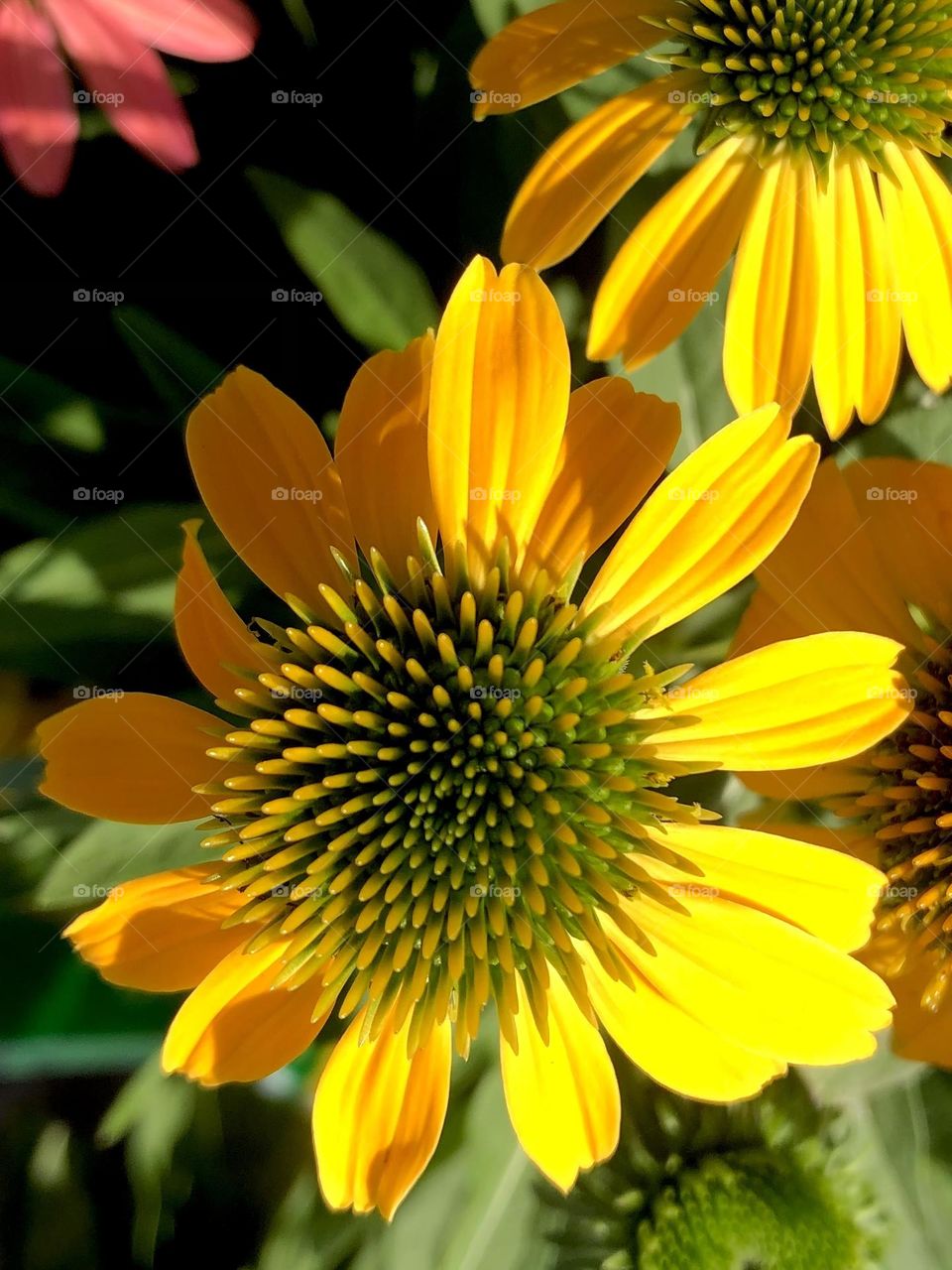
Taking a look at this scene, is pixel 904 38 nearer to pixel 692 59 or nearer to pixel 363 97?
pixel 692 59

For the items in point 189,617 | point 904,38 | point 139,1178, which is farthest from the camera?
point 139,1178

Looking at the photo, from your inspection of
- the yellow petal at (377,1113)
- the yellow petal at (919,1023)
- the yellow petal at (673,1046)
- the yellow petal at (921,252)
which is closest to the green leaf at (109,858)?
the yellow petal at (377,1113)

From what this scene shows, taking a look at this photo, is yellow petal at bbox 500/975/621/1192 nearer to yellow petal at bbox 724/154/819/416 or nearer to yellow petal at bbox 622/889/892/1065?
yellow petal at bbox 622/889/892/1065

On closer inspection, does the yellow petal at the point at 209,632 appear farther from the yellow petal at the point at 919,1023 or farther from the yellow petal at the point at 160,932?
the yellow petal at the point at 919,1023

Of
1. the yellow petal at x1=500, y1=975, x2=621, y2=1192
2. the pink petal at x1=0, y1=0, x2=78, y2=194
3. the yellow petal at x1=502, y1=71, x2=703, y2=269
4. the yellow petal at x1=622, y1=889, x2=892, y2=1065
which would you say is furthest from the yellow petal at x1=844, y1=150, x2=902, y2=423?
the pink petal at x1=0, y1=0, x2=78, y2=194

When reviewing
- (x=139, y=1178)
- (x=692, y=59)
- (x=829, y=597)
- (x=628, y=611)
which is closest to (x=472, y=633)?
(x=628, y=611)

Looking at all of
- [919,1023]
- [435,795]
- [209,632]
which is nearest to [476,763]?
[435,795]
